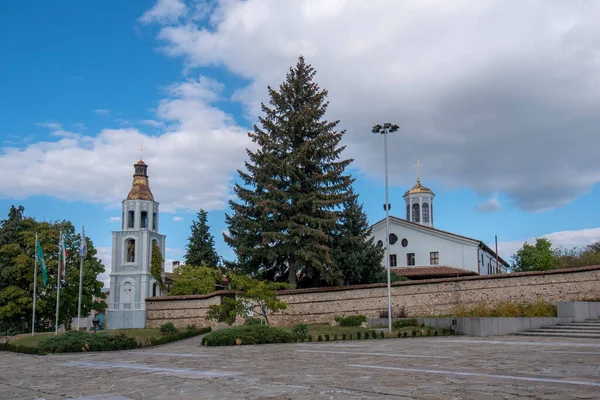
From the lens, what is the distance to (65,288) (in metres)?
45.1

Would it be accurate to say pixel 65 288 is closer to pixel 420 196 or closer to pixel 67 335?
pixel 67 335

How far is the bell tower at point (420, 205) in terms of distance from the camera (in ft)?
206

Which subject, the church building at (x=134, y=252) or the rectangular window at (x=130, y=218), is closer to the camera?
the church building at (x=134, y=252)

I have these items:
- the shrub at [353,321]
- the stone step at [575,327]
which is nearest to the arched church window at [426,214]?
the shrub at [353,321]

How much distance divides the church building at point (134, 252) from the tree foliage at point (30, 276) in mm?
6665

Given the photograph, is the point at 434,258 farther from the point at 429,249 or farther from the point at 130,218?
the point at 130,218

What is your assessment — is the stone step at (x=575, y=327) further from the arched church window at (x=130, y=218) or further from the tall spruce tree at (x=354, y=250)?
the arched church window at (x=130, y=218)

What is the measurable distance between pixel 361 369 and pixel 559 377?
12.4 feet

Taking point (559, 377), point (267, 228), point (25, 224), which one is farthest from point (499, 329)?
point (25, 224)

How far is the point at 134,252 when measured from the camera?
55.8 metres

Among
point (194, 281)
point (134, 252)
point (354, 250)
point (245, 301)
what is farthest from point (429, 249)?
point (134, 252)

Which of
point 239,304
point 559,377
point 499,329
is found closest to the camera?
point 559,377

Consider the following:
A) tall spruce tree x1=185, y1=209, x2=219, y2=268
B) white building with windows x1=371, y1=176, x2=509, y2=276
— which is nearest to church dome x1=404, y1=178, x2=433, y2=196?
white building with windows x1=371, y1=176, x2=509, y2=276

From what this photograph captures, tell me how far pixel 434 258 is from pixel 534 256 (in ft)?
59.3
